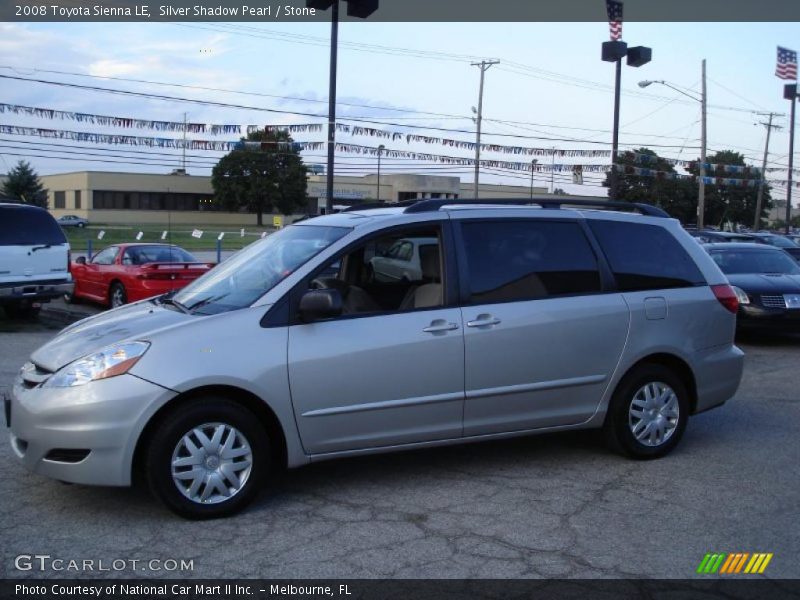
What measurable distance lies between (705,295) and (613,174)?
71.6 ft

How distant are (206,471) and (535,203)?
304 centimetres

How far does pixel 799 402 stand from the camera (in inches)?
320

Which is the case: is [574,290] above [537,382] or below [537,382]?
above

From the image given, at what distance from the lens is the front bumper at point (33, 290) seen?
12484 millimetres

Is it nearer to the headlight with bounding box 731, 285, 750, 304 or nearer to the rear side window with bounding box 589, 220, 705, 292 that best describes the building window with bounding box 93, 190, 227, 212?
the headlight with bounding box 731, 285, 750, 304

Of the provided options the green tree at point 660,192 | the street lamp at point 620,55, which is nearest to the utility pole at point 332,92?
the street lamp at point 620,55

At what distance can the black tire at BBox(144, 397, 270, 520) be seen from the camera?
4.42m

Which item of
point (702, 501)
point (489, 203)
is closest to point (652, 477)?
point (702, 501)

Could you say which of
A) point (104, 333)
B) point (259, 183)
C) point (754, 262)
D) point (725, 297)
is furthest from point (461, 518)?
point (259, 183)

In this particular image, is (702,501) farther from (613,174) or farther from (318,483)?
(613,174)

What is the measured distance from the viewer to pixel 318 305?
4719 mm

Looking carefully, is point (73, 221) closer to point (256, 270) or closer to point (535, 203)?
point (256, 270)

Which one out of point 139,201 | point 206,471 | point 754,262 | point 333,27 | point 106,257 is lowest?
point 206,471

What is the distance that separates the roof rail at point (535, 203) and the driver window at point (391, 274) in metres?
0.20
